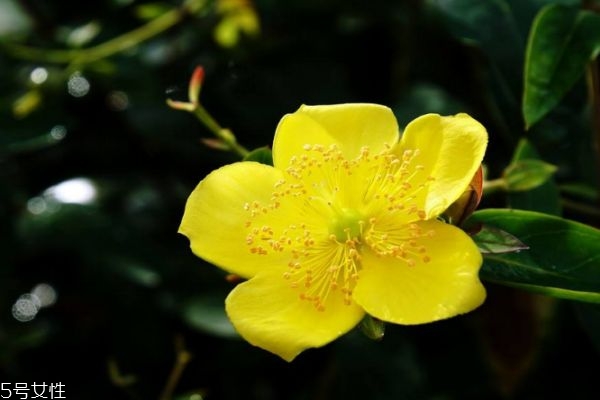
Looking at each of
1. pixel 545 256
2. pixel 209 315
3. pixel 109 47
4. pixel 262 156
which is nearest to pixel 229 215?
pixel 262 156

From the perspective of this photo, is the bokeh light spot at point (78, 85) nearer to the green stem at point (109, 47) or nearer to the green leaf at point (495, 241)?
the green stem at point (109, 47)

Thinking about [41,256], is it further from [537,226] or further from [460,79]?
[537,226]

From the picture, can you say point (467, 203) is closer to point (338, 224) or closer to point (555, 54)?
point (338, 224)

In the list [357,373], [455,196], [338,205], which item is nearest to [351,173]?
[338,205]

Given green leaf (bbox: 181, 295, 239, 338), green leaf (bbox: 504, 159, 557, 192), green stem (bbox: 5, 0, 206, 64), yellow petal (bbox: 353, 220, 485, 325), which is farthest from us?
green stem (bbox: 5, 0, 206, 64)

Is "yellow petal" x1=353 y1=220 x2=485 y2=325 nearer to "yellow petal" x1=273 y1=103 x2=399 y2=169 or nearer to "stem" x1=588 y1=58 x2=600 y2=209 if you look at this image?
"yellow petal" x1=273 y1=103 x2=399 y2=169

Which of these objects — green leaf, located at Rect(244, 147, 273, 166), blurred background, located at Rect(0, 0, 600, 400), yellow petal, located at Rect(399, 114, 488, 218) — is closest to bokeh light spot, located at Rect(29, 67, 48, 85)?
blurred background, located at Rect(0, 0, 600, 400)

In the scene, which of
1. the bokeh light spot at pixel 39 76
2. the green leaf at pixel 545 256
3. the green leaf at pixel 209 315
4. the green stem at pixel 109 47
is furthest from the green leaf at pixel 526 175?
the bokeh light spot at pixel 39 76
